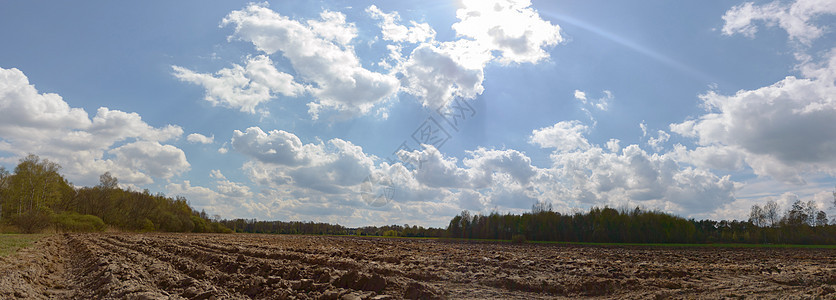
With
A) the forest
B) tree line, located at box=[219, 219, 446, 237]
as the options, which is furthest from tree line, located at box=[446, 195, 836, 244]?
tree line, located at box=[219, 219, 446, 237]

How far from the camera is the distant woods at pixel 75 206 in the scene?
202ft

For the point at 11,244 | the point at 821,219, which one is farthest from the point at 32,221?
the point at 821,219

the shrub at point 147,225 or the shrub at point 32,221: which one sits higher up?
the shrub at point 32,221

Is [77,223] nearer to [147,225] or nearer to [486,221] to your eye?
[147,225]

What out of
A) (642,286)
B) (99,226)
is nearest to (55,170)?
(99,226)

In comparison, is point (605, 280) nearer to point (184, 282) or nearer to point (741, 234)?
point (184, 282)

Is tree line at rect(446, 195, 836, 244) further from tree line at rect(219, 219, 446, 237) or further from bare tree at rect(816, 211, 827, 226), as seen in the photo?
tree line at rect(219, 219, 446, 237)


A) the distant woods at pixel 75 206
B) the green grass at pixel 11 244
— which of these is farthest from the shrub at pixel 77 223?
the green grass at pixel 11 244

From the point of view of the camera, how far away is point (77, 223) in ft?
209

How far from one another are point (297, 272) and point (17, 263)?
1215cm

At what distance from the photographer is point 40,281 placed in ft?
49.1

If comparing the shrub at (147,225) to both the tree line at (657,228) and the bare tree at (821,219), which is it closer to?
the tree line at (657,228)

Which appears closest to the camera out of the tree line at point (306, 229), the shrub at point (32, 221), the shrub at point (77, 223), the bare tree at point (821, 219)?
the shrub at point (32, 221)

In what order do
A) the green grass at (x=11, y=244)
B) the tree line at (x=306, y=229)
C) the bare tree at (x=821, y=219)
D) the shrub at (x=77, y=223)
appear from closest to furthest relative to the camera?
the green grass at (x=11, y=244)
the shrub at (x=77, y=223)
the bare tree at (x=821, y=219)
the tree line at (x=306, y=229)
